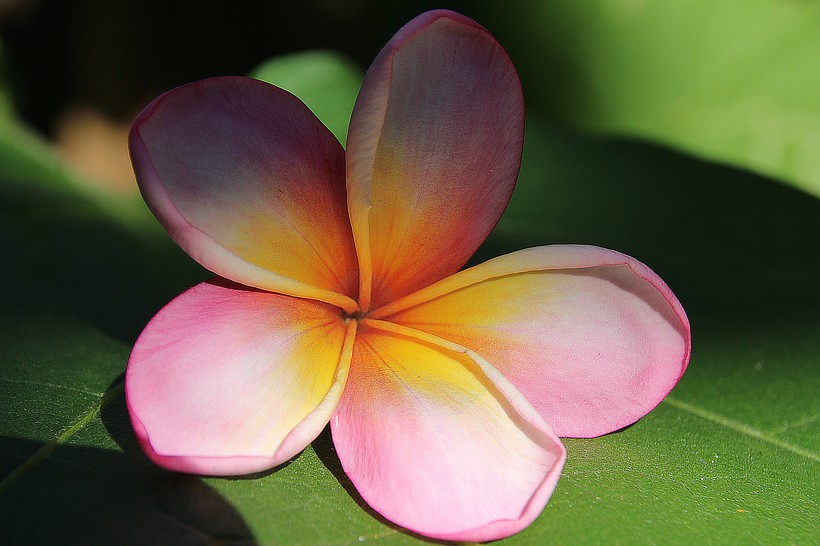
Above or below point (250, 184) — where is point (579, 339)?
below

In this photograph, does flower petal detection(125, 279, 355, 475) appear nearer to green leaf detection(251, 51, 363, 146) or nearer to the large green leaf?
the large green leaf

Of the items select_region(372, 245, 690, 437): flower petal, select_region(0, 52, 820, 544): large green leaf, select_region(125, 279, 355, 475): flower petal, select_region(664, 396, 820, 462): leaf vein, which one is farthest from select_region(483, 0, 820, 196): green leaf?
select_region(125, 279, 355, 475): flower petal

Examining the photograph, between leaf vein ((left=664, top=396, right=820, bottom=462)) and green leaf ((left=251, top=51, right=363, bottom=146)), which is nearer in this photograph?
leaf vein ((left=664, top=396, right=820, bottom=462))

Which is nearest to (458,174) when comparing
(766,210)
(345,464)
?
(345,464)

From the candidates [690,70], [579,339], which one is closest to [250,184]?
[579,339]

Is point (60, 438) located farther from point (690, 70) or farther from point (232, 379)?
point (690, 70)

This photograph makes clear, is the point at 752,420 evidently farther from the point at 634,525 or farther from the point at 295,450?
the point at 295,450
